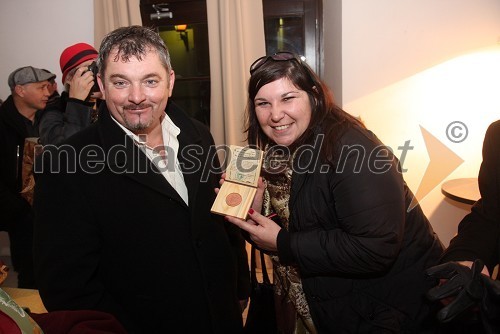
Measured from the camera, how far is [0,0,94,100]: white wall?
3.23 m

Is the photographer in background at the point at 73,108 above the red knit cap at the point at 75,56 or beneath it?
beneath

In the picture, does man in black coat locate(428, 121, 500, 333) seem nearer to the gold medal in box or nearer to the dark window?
the gold medal in box

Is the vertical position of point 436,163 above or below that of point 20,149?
below

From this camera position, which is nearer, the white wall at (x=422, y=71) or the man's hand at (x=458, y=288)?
the man's hand at (x=458, y=288)

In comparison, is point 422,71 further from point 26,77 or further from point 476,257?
point 26,77

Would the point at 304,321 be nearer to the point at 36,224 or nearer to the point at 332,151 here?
the point at 332,151

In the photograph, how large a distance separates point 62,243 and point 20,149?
1.80 m

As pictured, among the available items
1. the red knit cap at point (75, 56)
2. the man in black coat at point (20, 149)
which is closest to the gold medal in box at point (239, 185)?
the red knit cap at point (75, 56)

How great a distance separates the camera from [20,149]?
8.45 ft

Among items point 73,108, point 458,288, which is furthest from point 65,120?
point 458,288

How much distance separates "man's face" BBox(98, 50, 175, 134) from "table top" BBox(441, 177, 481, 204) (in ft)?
6.50

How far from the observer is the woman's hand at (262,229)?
1.35m

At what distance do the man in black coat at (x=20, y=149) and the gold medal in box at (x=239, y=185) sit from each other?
171 centimetres

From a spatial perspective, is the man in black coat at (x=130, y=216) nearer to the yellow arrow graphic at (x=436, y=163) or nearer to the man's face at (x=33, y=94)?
the man's face at (x=33, y=94)
